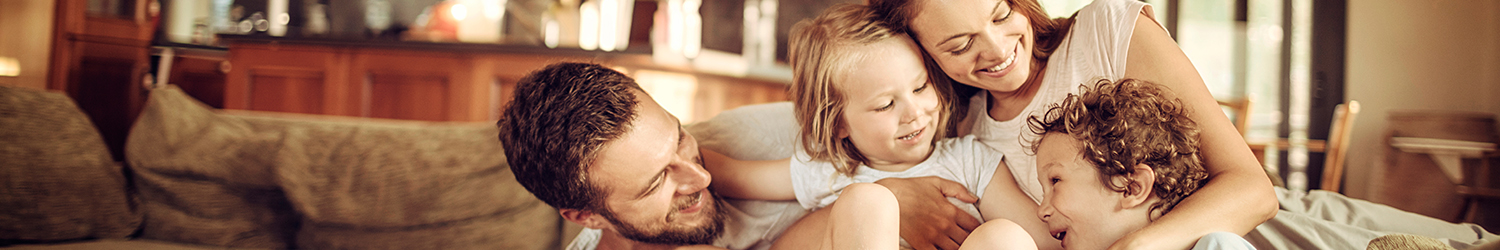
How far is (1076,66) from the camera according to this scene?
3.18ft

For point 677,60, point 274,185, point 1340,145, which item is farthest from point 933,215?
point 1340,145

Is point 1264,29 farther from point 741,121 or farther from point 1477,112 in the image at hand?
point 741,121

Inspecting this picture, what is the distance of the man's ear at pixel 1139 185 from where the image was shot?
2.65 feet

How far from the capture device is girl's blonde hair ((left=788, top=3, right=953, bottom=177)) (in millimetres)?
1021

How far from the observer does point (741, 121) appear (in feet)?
4.49

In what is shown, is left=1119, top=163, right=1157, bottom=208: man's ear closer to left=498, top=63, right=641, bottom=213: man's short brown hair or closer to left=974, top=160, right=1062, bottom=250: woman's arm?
left=974, top=160, right=1062, bottom=250: woman's arm

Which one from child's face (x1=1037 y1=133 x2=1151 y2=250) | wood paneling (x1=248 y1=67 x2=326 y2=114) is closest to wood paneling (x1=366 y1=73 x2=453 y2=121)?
wood paneling (x1=248 y1=67 x2=326 y2=114)

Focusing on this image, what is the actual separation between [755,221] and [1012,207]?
467mm

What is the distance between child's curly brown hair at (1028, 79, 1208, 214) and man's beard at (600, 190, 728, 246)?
571 millimetres

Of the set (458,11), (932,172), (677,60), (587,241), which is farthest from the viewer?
(458,11)

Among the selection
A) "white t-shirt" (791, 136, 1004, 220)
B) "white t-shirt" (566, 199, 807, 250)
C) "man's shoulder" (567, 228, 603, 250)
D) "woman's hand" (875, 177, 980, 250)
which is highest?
"white t-shirt" (791, 136, 1004, 220)

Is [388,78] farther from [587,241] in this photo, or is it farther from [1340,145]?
[1340,145]

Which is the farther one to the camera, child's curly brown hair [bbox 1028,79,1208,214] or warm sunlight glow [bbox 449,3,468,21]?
warm sunlight glow [bbox 449,3,468,21]

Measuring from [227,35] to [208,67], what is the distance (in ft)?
6.60
